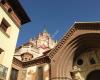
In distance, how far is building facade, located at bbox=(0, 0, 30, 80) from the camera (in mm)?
13414

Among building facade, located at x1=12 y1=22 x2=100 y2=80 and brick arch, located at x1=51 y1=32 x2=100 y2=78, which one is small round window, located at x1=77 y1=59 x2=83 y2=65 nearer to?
building facade, located at x1=12 y1=22 x2=100 y2=80

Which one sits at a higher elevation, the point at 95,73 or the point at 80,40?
the point at 80,40

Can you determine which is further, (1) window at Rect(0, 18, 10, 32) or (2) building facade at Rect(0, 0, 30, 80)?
(1) window at Rect(0, 18, 10, 32)

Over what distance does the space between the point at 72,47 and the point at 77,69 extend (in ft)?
7.48

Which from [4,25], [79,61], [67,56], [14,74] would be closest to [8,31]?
A: [4,25]

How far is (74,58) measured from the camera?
60.2 feet

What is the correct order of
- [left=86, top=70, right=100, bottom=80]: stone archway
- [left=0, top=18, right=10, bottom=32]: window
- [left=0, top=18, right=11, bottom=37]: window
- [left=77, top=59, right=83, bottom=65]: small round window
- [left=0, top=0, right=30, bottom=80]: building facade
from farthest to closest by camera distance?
[left=77, top=59, right=83, bottom=65]: small round window < [left=86, top=70, right=100, bottom=80]: stone archway < [left=0, top=18, right=10, bottom=32]: window < [left=0, top=18, right=11, bottom=37]: window < [left=0, top=0, right=30, bottom=80]: building facade

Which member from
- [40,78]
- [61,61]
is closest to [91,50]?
[61,61]

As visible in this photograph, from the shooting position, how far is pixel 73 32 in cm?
1791

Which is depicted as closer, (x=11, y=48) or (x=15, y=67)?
(x=11, y=48)

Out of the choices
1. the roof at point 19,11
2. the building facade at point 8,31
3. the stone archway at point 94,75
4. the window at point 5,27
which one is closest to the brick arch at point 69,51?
Result: the stone archway at point 94,75

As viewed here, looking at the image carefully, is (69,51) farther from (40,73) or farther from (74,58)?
(40,73)

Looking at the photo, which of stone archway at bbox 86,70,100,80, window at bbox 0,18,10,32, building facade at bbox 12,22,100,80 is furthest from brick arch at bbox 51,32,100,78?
window at bbox 0,18,10,32

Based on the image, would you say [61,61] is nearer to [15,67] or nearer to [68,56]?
[68,56]
